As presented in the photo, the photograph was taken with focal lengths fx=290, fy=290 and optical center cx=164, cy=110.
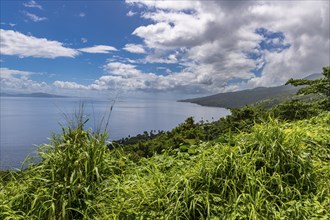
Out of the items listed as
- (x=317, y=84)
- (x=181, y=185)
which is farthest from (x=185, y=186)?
(x=317, y=84)

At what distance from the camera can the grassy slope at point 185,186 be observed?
122 inches

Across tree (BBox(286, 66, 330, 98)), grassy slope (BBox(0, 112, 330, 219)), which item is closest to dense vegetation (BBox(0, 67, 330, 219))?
grassy slope (BBox(0, 112, 330, 219))

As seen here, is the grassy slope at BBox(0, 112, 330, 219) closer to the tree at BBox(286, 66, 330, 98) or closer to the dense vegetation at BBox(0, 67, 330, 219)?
the dense vegetation at BBox(0, 67, 330, 219)

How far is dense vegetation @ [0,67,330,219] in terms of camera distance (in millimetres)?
3100

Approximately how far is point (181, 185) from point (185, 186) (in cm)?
5

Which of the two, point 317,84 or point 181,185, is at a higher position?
point 317,84

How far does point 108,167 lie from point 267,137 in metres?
2.16

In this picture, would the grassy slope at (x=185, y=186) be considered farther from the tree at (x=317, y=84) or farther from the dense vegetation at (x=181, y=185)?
the tree at (x=317, y=84)

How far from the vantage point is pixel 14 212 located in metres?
3.30

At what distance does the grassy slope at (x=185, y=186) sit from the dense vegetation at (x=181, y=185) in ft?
0.04

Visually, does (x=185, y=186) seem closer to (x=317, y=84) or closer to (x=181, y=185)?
(x=181, y=185)

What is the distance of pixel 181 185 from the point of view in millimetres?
3312

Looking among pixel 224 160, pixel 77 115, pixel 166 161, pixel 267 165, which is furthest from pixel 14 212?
pixel 267 165

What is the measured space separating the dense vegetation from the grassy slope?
11 millimetres
